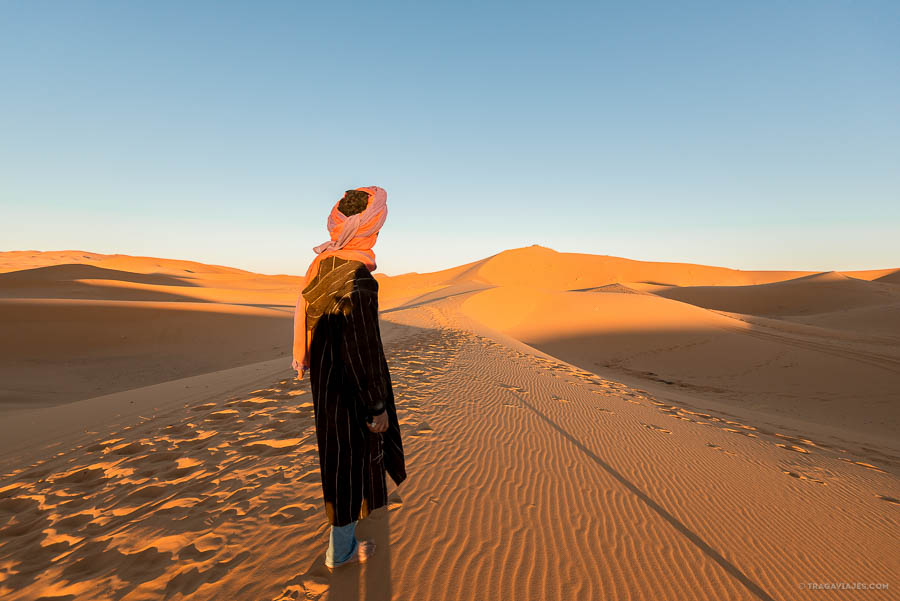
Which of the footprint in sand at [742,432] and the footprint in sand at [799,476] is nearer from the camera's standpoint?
the footprint in sand at [799,476]

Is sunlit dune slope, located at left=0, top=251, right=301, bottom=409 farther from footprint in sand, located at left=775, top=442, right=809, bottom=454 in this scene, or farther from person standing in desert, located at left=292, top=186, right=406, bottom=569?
footprint in sand, located at left=775, top=442, right=809, bottom=454

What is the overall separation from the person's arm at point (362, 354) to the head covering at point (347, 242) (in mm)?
267

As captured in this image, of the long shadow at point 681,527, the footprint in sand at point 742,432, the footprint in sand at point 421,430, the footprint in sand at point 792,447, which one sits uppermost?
the footprint in sand at point 421,430

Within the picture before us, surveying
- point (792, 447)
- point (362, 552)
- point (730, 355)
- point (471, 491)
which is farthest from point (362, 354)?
point (730, 355)

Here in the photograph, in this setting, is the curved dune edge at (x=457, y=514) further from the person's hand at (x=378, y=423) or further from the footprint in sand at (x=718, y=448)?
the person's hand at (x=378, y=423)

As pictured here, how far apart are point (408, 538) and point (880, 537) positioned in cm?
400

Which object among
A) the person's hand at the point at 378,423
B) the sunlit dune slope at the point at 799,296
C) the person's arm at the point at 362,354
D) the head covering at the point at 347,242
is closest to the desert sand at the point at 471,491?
the person's hand at the point at 378,423

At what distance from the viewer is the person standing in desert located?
2082mm

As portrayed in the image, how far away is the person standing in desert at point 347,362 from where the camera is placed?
6.83ft

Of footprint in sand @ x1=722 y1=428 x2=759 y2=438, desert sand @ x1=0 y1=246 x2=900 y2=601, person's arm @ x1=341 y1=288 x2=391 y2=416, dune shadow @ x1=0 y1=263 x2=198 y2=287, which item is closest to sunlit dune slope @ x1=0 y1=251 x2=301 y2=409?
desert sand @ x1=0 y1=246 x2=900 y2=601

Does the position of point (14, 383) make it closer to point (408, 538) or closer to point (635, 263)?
point (408, 538)

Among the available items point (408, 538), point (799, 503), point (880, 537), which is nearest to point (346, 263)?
point (408, 538)

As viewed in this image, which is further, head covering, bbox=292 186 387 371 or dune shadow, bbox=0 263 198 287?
dune shadow, bbox=0 263 198 287

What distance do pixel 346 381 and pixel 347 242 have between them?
0.78 m
